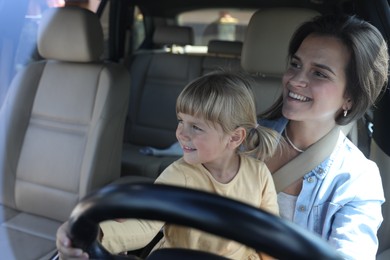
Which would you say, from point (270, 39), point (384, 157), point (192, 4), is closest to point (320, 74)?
point (384, 157)

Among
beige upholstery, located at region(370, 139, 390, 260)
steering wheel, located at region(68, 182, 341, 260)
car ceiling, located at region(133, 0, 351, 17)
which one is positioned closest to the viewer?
steering wheel, located at region(68, 182, 341, 260)

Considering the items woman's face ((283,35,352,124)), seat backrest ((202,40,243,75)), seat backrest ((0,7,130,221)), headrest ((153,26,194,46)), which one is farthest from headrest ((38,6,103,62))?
headrest ((153,26,194,46))

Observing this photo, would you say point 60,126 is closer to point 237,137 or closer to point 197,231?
point 237,137

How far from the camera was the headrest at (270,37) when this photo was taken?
2.13m

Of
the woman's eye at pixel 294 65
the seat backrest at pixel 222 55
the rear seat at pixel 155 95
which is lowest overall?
the rear seat at pixel 155 95

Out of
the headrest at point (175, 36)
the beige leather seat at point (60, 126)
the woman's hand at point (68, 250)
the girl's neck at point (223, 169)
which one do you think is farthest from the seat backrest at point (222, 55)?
the woman's hand at point (68, 250)

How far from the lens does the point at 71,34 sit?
2.18 metres

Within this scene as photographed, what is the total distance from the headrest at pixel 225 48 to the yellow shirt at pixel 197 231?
2008 millimetres

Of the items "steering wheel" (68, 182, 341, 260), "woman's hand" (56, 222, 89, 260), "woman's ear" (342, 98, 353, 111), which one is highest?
"steering wheel" (68, 182, 341, 260)

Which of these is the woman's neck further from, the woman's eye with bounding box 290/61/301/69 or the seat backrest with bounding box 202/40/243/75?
the seat backrest with bounding box 202/40/243/75

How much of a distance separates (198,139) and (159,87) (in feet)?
7.33

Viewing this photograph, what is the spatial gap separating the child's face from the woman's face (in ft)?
0.83

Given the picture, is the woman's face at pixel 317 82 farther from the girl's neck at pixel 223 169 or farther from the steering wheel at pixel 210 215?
the steering wheel at pixel 210 215

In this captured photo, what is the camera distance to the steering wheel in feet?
1.84
